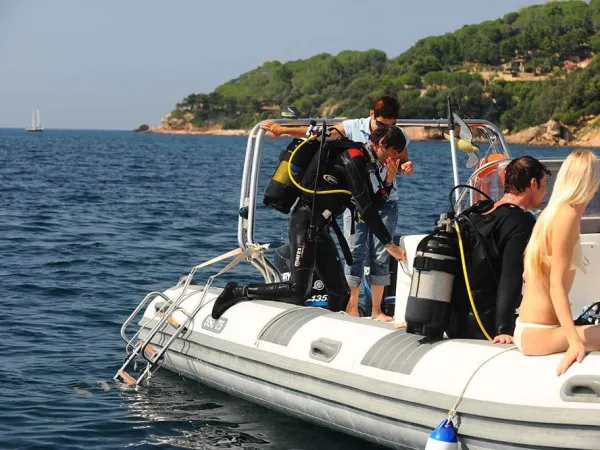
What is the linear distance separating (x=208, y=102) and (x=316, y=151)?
188 m

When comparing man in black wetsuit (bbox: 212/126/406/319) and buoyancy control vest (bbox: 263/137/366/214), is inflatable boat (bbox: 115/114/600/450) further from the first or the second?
buoyancy control vest (bbox: 263/137/366/214)

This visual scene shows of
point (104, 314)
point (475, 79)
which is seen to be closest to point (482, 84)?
point (475, 79)

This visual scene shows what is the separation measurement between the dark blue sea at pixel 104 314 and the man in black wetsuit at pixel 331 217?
2.86 ft

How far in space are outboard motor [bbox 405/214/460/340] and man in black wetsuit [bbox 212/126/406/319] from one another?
835 mm

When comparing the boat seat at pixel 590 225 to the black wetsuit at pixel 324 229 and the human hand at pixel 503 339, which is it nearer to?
the black wetsuit at pixel 324 229

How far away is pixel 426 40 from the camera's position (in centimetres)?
17350

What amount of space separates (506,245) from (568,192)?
2.39 feet

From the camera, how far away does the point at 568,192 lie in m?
5.48

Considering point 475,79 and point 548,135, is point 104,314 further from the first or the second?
point 475,79

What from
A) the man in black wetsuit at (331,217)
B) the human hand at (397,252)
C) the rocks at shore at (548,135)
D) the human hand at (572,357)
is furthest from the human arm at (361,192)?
the rocks at shore at (548,135)

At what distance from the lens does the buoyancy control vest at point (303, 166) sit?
24.1ft

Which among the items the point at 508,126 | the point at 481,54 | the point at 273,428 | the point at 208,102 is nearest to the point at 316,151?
the point at 273,428

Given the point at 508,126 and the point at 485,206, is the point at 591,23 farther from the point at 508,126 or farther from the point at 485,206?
the point at 485,206

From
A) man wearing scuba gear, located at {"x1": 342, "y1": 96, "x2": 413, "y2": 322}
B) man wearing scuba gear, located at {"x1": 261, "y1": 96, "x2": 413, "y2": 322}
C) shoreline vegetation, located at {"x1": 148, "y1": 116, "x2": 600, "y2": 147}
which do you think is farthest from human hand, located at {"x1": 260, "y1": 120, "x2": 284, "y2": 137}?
shoreline vegetation, located at {"x1": 148, "y1": 116, "x2": 600, "y2": 147}
